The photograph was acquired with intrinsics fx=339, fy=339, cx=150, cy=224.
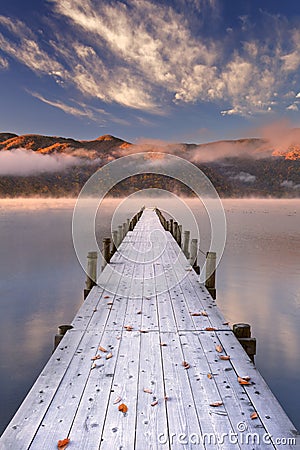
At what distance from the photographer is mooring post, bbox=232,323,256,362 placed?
5047mm

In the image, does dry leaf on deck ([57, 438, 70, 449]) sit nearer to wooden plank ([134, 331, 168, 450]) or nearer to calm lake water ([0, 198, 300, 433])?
wooden plank ([134, 331, 168, 450])

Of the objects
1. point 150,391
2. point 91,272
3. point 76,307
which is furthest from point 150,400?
point 76,307

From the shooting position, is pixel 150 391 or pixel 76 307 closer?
pixel 150 391

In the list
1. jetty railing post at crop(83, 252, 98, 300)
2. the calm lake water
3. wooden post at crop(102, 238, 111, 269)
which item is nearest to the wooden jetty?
jetty railing post at crop(83, 252, 98, 300)

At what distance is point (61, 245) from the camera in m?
35.3

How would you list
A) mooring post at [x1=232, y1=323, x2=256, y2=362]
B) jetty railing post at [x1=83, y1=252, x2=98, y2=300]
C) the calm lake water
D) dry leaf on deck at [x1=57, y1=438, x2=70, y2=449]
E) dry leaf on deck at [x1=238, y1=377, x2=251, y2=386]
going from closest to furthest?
dry leaf on deck at [x1=57, y1=438, x2=70, y2=449], dry leaf on deck at [x1=238, y1=377, x2=251, y2=386], mooring post at [x1=232, y1=323, x2=256, y2=362], the calm lake water, jetty railing post at [x1=83, y1=252, x2=98, y2=300]

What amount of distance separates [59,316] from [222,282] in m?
9.68

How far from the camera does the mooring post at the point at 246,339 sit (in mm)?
5047

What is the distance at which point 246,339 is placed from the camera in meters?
5.08

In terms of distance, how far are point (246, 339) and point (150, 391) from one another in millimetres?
1932

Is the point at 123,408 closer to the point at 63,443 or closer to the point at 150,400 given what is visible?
the point at 150,400

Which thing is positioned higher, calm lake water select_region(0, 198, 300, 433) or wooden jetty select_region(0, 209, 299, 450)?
wooden jetty select_region(0, 209, 299, 450)

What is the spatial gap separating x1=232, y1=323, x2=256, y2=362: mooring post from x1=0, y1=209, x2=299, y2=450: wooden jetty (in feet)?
0.35

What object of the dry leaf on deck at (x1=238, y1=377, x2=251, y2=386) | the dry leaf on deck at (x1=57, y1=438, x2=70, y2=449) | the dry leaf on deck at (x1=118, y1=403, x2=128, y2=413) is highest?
the dry leaf on deck at (x1=238, y1=377, x2=251, y2=386)
